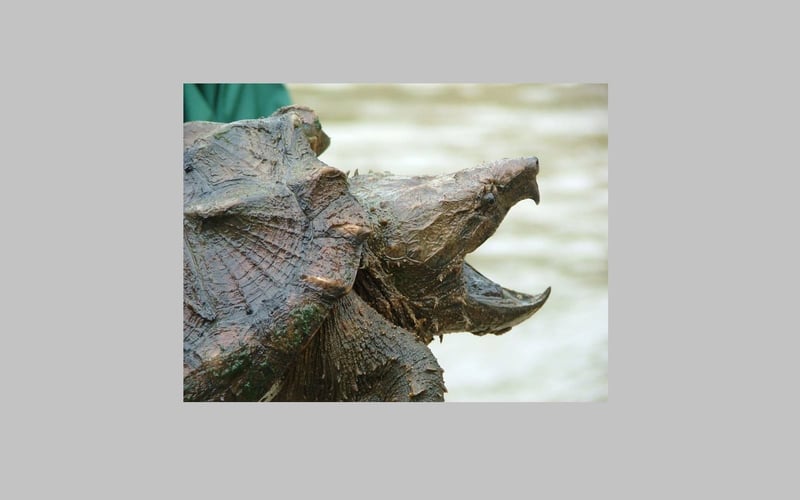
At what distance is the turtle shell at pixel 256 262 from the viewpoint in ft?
6.90

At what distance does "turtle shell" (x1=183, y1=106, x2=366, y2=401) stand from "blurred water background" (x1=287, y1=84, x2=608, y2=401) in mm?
594

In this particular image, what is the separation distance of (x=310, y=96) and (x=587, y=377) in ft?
4.65

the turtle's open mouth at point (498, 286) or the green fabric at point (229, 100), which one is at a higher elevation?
the green fabric at point (229, 100)

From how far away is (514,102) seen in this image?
291cm

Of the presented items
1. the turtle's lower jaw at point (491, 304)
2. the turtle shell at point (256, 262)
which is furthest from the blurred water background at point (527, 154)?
the turtle shell at point (256, 262)

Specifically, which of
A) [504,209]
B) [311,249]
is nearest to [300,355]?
[311,249]

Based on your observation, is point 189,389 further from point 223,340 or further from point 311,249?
point 311,249

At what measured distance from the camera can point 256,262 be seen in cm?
216

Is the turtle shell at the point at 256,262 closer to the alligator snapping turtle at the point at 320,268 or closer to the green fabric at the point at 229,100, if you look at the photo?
the alligator snapping turtle at the point at 320,268

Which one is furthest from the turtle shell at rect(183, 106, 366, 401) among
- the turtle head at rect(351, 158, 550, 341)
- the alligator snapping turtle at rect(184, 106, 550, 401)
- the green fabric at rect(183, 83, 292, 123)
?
the green fabric at rect(183, 83, 292, 123)

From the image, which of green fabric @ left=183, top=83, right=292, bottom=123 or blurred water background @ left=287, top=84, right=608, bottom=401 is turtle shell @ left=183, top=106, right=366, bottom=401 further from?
blurred water background @ left=287, top=84, right=608, bottom=401

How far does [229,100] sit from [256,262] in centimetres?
88

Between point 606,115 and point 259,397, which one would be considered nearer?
point 259,397

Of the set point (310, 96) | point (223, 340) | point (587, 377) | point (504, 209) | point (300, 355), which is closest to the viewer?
point (223, 340)
